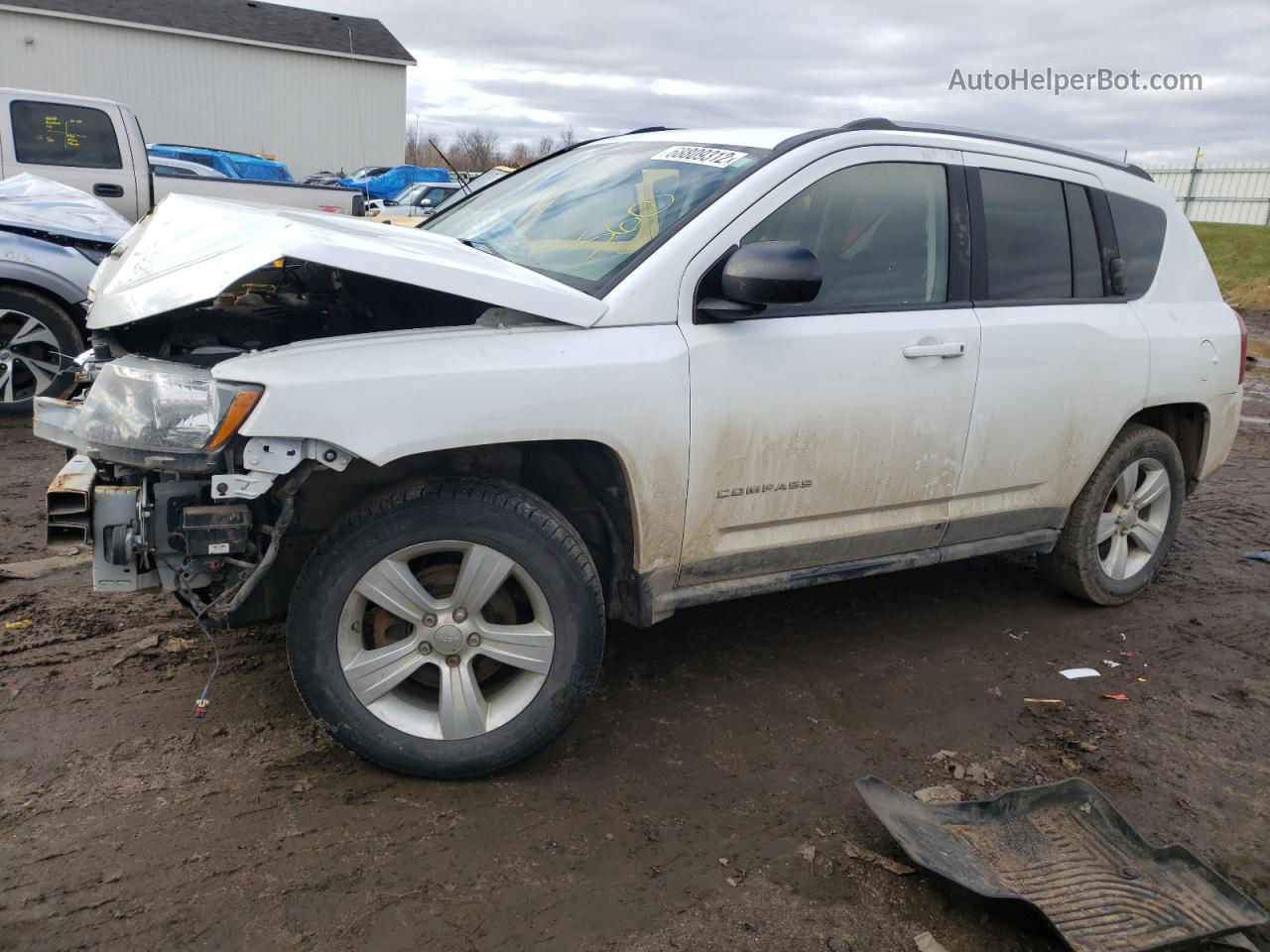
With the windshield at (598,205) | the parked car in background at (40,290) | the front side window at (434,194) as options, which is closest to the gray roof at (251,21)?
the front side window at (434,194)

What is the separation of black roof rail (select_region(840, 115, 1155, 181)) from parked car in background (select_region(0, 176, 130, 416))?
16.5 feet

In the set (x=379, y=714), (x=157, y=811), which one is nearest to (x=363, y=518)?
(x=379, y=714)

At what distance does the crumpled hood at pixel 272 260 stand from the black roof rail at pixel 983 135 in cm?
131

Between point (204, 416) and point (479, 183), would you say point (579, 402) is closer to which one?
point (204, 416)

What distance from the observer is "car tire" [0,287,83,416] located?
20.8 ft

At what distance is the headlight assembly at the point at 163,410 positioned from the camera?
2537 millimetres

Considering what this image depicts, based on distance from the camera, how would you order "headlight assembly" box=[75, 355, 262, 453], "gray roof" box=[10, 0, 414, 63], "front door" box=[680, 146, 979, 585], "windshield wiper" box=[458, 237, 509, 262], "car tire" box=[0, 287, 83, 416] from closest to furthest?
"headlight assembly" box=[75, 355, 262, 453] → "front door" box=[680, 146, 979, 585] → "windshield wiper" box=[458, 237, 509, 262] → "car tire" box=[0, 287, 83, 416] → "gray roof" box=[10, 0, 414, 63]

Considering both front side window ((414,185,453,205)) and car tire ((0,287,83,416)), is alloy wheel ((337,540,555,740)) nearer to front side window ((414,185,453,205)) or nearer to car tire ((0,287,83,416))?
car tire ((0,287,83,416))

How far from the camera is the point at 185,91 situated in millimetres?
30438

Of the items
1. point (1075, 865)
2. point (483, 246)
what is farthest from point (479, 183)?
point (1075, 865)

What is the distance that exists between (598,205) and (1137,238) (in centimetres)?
248

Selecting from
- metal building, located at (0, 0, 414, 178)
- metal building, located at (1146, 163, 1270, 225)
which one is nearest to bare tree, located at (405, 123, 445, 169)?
metal building, located at (0, 0, 414, 178)

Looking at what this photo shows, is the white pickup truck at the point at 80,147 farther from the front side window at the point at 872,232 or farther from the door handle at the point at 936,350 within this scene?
the door handle at the point at 936,350

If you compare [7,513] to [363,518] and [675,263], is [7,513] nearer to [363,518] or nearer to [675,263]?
[363,518]
